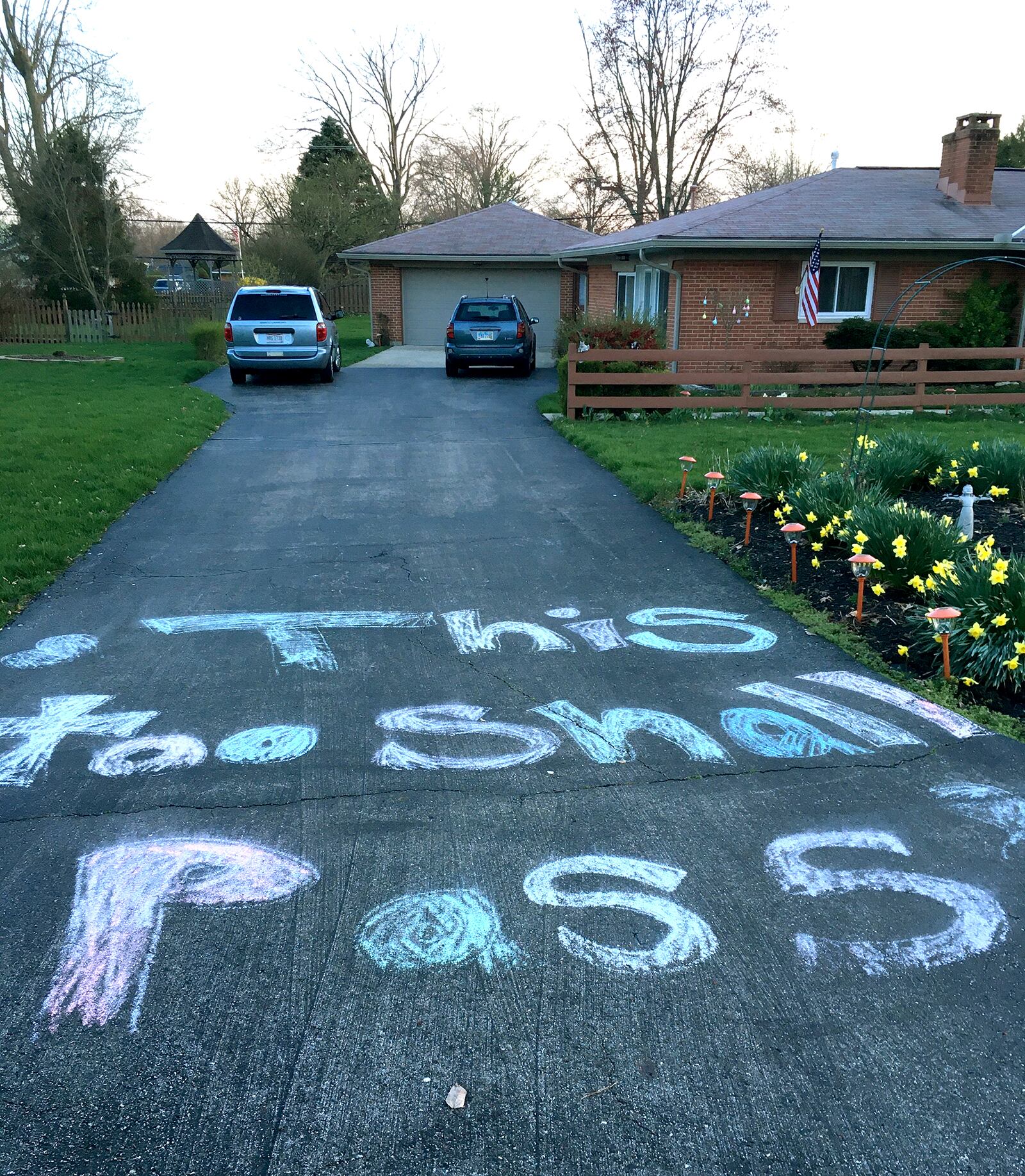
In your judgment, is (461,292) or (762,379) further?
(461,292)

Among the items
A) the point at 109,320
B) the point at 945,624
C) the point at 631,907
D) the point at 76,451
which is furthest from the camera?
→ the point at 109,320

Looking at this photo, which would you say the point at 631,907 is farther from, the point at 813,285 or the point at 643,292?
the point at 643,292

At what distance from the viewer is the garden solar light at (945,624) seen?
15.8 feet

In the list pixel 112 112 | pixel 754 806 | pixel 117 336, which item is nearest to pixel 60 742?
pixel 754 806

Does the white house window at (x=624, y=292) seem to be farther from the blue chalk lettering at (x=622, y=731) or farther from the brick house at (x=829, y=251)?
the blue chalk lettering at (x=622, y=731)

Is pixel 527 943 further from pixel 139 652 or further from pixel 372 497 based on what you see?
pixel 372 497

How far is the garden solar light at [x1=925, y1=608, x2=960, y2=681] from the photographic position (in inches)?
190

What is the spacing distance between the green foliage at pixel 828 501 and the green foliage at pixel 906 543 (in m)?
0.47

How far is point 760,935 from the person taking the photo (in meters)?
3.08

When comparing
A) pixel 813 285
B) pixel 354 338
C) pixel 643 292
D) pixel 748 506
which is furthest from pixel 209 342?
pixel 748 506

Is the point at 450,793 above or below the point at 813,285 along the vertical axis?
below

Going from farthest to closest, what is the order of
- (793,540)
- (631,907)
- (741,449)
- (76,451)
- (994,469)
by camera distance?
1. (741,449)
2. (76,451)
3. (994,469)
4. (793,540)
5. (631,907)

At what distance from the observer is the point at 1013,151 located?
117 feet

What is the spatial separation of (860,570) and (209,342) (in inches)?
773
